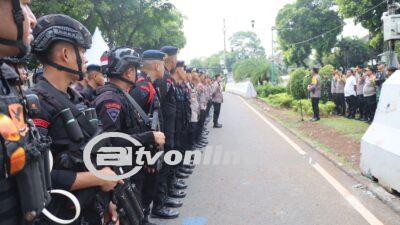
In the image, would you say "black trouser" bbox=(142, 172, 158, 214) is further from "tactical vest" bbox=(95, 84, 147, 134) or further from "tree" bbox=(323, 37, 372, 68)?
"tree" bbox=(323, 37, 372, 68)

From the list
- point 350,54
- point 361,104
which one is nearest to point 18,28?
point 361,104

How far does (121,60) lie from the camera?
11.8 ft

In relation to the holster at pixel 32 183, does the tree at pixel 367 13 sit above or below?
Answer: above

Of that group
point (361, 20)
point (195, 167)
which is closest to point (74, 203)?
point (195, 167)

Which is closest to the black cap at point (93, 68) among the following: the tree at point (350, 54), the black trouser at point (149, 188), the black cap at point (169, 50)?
the black cap at point (169, 50)

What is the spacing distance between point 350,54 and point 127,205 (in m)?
43.4

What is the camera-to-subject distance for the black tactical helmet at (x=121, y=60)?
352cm

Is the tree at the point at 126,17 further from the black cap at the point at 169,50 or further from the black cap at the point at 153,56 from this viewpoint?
the black cap at the point at 153,56

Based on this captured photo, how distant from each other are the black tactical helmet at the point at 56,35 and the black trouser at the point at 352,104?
45.9 feet

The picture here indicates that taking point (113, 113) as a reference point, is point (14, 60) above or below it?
above

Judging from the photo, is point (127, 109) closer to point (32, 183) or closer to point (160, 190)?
point (32, 183)

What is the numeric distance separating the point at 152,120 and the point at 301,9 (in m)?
43.9

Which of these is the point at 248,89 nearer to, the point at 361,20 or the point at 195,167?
the point at 361,20

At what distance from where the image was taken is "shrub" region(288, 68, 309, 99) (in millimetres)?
20750
